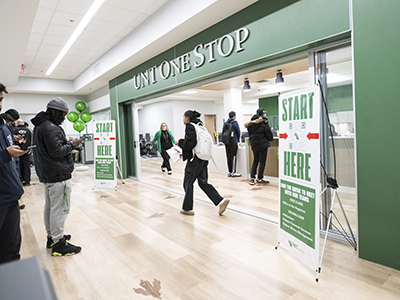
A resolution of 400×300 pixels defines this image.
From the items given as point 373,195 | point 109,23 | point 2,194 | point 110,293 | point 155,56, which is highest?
point 109,23

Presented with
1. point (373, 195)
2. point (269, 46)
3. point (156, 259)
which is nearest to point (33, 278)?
point (156, 259)

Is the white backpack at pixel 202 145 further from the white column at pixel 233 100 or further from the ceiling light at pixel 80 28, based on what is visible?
the white column at pixel 233 100

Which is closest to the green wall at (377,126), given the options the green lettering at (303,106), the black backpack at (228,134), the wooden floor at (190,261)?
the wooden floor at (190,261)

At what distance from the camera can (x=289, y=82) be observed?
36.0 feet

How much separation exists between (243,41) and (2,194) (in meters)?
3.13

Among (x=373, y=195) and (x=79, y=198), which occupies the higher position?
(x=373, y=195)

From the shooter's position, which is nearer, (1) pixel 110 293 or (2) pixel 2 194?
(2) pixel 2 194

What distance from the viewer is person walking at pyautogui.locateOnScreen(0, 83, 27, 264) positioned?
1.79 meters

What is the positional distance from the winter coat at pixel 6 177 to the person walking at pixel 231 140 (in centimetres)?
513

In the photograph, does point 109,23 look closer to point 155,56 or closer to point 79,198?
point 155,56

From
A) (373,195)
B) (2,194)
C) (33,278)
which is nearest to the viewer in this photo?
(33,278)

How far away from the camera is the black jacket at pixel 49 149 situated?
262 centimetres

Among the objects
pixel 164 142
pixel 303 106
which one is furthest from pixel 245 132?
pixel 303 106

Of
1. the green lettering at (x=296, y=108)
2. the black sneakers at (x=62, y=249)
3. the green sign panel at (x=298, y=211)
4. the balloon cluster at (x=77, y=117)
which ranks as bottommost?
the black sneakers at (x=62, y=249)
